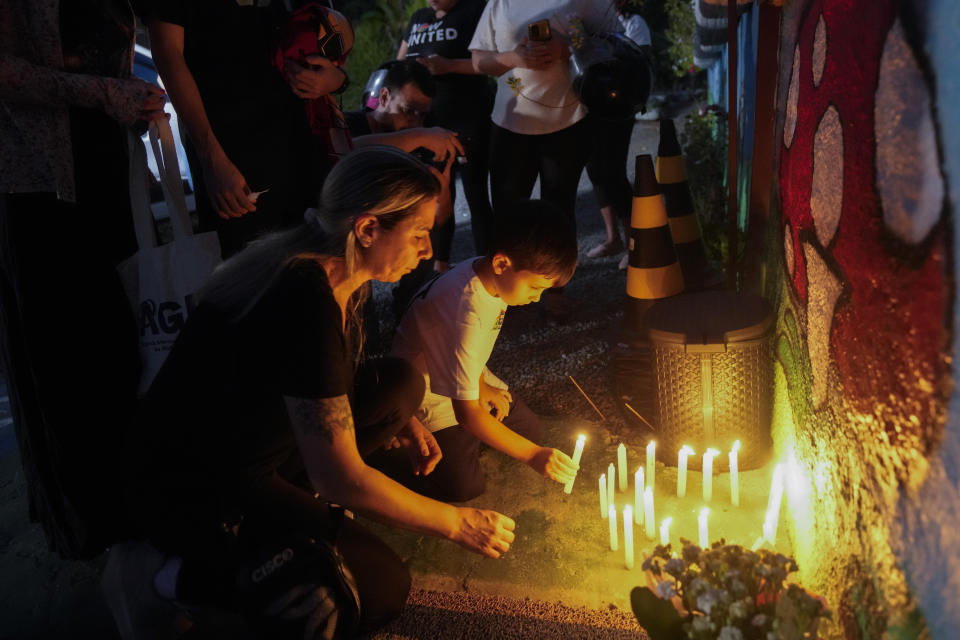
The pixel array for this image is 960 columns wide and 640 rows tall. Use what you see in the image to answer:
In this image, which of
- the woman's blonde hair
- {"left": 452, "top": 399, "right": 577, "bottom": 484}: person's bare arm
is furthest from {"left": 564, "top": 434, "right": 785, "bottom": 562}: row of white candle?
the woman's blonde hair

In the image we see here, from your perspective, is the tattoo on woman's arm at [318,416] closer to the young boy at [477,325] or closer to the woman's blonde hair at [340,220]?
the woman's blonde hair at [340,220]

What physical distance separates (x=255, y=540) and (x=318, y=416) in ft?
1.44

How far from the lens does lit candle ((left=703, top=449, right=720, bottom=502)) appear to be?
258 centimetres

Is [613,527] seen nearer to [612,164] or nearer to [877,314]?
[877,314]

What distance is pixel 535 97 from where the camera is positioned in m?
4.09

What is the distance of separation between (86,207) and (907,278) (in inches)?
87.5

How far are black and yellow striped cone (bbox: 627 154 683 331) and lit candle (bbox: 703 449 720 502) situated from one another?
42.2 inches

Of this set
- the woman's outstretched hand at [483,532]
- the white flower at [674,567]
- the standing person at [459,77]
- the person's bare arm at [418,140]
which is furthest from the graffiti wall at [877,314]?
the standing person at [459,77]

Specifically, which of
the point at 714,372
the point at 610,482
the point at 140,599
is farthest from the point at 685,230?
the point at 140,599

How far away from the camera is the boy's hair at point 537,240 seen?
237cm

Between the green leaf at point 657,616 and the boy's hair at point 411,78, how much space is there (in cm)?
282

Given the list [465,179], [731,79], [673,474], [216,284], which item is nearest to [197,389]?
[216,284]

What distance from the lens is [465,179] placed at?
14.9 feet

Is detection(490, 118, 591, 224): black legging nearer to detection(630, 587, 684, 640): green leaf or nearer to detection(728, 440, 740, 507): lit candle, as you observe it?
detection(728, 440, 740, 507): lit candle
